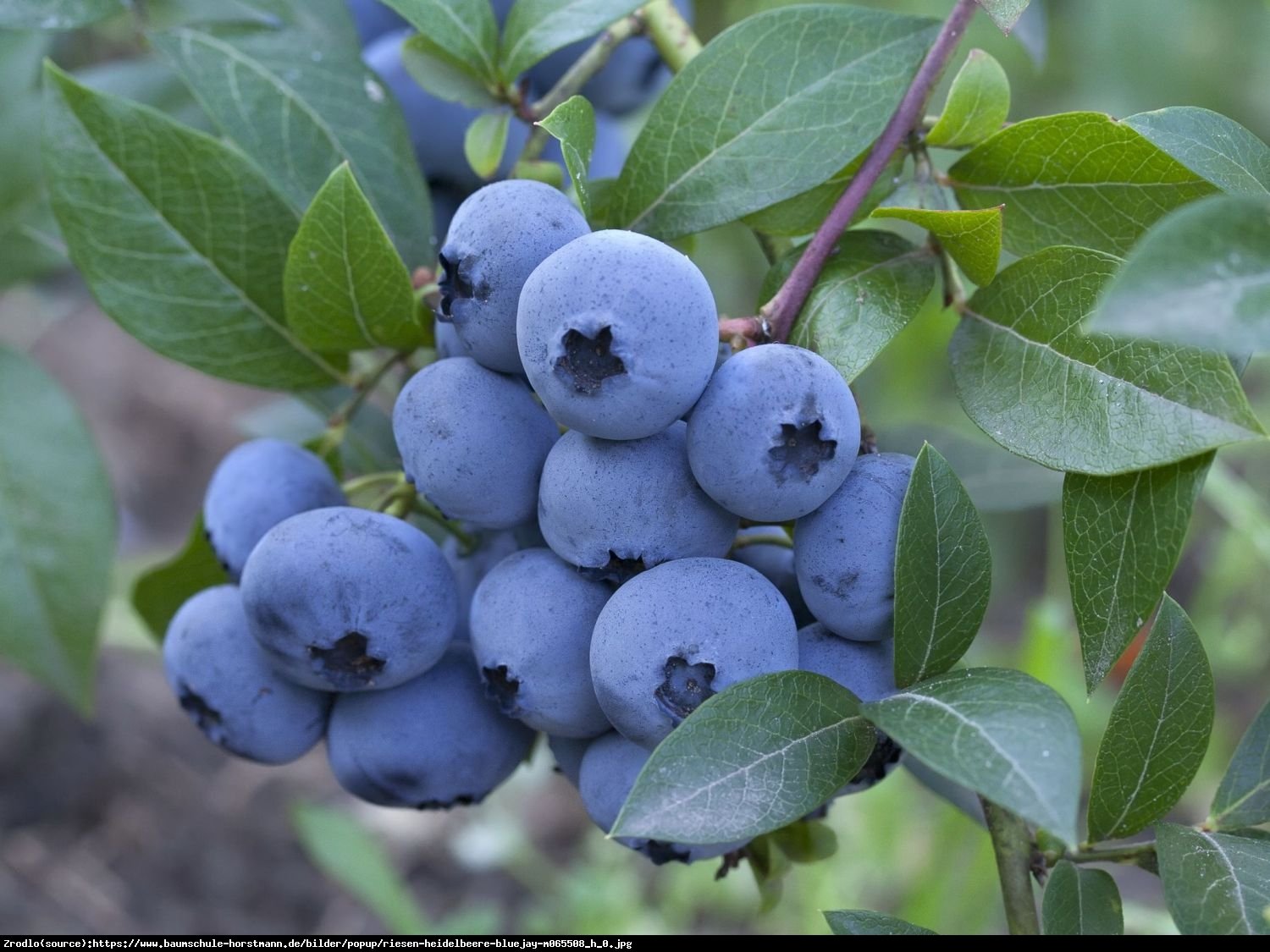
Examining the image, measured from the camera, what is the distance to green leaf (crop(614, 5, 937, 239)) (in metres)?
0.73

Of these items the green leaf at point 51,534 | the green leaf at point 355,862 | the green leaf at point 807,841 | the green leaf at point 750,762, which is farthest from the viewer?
the green leaf at point 355,862

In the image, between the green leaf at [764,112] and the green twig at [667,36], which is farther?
the green twig at [667,36]

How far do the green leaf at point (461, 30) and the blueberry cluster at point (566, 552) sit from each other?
0.19 m

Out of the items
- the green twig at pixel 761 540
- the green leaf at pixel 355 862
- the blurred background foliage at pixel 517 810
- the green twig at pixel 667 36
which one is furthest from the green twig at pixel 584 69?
the green leaf at pixel 355 862

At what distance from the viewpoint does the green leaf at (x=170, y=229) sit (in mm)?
819

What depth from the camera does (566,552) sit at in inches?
25.8

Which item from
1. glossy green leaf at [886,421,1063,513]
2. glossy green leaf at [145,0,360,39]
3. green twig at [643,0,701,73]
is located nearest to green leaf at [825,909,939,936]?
glossy green leaf at [886,421,1063,513]

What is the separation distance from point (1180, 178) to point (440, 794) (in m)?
0.62

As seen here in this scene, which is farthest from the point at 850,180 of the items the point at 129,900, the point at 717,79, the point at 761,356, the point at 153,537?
the point at 153,537

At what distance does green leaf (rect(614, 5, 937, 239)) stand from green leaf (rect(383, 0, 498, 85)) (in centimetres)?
16

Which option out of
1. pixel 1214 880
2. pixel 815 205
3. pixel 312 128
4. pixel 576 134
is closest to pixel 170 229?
pixel 312 128

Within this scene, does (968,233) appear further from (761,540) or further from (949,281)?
(761,540)

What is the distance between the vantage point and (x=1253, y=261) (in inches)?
18.2

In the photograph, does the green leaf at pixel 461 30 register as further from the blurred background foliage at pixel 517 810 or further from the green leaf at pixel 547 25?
the blurred background foliage at pixel 517 810
